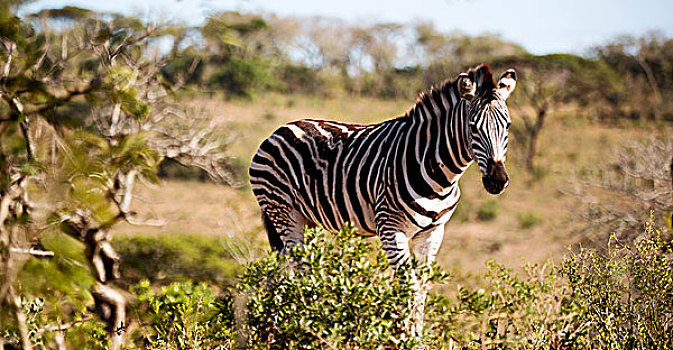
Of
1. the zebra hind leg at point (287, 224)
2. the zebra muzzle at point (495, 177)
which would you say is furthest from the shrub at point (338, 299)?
the zebra hind leg at point (287, 224)

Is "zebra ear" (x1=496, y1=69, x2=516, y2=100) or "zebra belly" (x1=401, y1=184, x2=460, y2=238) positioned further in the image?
"zebra belly" (x1=401, y1=184, x2=460, y2=238)

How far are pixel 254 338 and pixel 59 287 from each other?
1.29 metres

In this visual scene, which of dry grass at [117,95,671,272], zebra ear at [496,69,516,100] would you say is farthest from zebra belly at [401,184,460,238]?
dry grass at [117,95,671,272]

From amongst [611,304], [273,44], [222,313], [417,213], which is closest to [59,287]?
[222,313]

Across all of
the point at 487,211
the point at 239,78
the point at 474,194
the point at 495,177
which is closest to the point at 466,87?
the point at 495,177

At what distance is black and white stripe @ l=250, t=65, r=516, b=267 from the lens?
134 inches

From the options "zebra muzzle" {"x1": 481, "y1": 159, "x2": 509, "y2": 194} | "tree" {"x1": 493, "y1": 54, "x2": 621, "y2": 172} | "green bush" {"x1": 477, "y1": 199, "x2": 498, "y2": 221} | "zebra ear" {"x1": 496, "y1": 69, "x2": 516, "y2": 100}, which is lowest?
"green bush" {"x1": 477, "y1": 199, "x2": 498, "y2": 221}

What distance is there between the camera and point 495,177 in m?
3.17

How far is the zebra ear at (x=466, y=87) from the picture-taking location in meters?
→ 3.42

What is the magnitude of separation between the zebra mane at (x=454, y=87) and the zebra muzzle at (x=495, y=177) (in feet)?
1.31

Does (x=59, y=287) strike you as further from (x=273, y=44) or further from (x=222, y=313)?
(x=273, y=44)

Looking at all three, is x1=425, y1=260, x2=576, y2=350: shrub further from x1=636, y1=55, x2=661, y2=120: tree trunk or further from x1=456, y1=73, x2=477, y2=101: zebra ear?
x1=636, y1=55, x2=661, y2=120: tree trunk

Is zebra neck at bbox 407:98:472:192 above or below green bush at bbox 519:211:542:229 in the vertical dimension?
above

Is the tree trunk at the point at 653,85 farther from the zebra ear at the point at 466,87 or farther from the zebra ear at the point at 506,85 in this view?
the zebra ear at the point at 466,87
